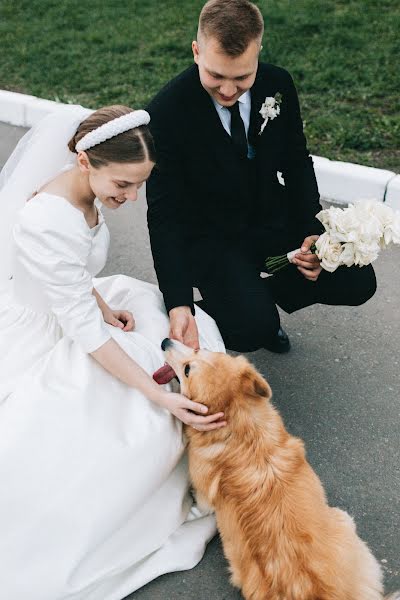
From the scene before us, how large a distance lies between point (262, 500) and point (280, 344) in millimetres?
1483

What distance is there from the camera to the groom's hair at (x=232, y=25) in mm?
3027

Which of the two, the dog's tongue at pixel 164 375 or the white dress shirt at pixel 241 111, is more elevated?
the white dress shirt at pixel 241 111

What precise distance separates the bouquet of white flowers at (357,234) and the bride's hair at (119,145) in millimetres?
941

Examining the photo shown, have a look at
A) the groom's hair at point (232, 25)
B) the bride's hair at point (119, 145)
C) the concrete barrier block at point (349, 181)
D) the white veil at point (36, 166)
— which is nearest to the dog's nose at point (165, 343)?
the bride's hair at point (119, 145)

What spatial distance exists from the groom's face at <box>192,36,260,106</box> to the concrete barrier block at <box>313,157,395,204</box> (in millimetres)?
2186

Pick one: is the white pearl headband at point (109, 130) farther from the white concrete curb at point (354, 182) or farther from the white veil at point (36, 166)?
the white concrete curb at point (354, 182)

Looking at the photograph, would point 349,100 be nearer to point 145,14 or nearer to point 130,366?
point 145,14

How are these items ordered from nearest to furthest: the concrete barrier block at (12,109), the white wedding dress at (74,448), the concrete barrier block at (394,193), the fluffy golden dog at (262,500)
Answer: the fluffy golden dog at (262,500)
the white wedding dress at (74,448)
the concrete barrier block at (394,193)
the concrete barrier block at (12,109)

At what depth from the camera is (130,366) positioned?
9.25ft

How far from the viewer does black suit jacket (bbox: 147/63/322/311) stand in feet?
11.2

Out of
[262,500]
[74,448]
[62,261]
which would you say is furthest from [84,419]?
[262,500]

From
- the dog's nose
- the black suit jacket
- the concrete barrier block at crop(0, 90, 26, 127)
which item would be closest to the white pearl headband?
the black suit jacket

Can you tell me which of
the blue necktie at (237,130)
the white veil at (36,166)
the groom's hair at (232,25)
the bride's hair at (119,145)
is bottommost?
the white veil at (36,166)

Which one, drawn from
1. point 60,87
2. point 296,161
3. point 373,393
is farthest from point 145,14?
point 373,393
